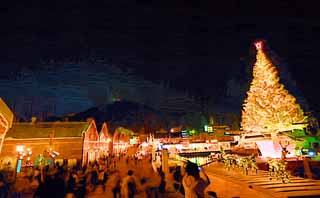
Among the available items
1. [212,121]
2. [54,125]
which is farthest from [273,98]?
[212,121]

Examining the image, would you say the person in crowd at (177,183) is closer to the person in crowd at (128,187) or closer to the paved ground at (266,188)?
the paved ground at (266,188)

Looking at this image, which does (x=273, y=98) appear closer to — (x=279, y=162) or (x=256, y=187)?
(x=279, y=162)

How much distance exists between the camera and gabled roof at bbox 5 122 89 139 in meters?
29.9


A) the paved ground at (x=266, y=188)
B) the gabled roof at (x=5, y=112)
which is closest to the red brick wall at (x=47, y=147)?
the gabled roof at (x=5, y=112)

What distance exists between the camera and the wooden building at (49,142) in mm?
28384

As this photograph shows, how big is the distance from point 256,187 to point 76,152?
25879mm

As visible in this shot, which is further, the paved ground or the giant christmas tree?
the giant christmas tree

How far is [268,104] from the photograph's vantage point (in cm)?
1802

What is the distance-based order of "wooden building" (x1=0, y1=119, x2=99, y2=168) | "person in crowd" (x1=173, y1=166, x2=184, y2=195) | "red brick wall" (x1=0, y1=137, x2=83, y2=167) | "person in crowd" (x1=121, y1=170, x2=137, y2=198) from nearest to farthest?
"person in crowd" (x1=121, y1=170, x2=137, y2=198) < "person in crowd" (x1=173, y1=166, x2=184, y2=195) < "wooden building" (x1=0, y1=119, x2=99, y2=168) < "red brick wall" (x1=0, y1=137, x2=83, y2=167)

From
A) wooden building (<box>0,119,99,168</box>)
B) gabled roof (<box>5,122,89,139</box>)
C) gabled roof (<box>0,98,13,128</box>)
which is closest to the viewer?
gabled roof (<box>0,98,13,128</box>)

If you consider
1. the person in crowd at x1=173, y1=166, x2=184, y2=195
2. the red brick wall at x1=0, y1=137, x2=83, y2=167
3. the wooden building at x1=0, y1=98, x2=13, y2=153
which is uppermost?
the wooden building at x1=0, y1=98, x2=13, y2=153

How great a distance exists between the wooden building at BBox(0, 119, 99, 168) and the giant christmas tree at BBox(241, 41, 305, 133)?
72.1 feet

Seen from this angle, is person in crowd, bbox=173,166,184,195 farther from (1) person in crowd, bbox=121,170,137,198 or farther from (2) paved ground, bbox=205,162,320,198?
(1) person in crowd, bbox=121,170,137,198

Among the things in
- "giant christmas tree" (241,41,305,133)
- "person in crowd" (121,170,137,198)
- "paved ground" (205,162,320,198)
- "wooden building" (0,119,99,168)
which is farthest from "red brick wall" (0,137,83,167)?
"paved ground" (205,162,320,198)
